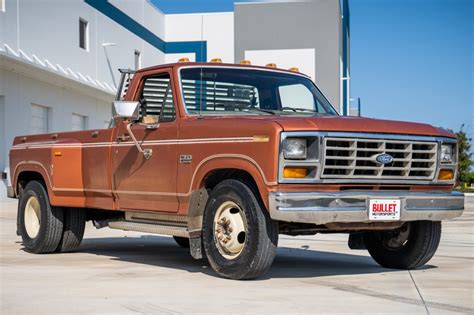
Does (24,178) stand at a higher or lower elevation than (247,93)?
lower

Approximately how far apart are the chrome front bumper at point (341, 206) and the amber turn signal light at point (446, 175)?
28 centimetres

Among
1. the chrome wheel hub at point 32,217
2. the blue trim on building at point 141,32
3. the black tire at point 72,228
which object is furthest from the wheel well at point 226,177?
the blue trim on building at point 141,32

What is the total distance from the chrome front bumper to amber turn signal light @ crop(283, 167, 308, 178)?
6.4 inches

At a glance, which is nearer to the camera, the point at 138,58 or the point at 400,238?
the point at 400,238

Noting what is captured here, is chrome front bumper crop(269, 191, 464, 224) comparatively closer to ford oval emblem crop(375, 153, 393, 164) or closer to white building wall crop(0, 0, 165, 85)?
ford oval emblem crop(375, 153, 393, 164)

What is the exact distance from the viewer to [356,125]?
22.7 feet

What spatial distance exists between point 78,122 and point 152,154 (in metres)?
21.8

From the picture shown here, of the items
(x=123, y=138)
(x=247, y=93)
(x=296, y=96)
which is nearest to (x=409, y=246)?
(x=296, y=96)

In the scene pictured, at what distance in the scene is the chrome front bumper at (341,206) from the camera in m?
6.48

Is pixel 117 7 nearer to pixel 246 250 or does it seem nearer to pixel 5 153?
pixel 5 153

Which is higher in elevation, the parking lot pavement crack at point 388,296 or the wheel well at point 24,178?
the wheel well at point 24,178

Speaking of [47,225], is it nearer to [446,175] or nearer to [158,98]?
[158,98]

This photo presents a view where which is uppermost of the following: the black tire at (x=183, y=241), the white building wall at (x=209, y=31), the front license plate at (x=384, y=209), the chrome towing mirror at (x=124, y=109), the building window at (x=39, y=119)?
the white building wall at (x=209, y=31)

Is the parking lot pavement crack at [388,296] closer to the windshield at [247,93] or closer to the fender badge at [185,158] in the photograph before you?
the fender badge at [185,158]
